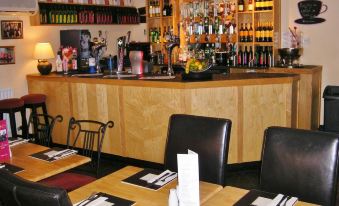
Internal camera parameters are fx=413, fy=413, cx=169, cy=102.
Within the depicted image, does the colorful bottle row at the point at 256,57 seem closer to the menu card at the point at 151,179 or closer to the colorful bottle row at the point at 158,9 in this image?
the colorful bottle row at the point at 158,9

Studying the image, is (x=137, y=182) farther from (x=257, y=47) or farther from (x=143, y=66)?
(x=257, y=47)

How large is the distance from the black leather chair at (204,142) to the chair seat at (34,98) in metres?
3.26

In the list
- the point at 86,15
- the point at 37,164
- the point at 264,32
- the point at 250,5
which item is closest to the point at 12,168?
the point at 37,164

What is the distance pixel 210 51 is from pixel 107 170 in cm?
327

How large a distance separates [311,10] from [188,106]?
3.01 m

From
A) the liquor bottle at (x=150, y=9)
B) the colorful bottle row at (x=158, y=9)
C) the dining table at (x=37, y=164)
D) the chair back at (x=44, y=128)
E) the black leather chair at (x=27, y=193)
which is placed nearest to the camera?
the black leather chair at (x=27, y=193)

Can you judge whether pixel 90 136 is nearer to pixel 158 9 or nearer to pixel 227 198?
pixel 227 198

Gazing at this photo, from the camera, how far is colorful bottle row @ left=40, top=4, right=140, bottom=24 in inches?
252

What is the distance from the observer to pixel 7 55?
5957mm

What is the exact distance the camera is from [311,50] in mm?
6453

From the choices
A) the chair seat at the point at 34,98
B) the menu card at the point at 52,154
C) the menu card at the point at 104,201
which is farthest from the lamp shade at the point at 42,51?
the menu card at the point at 104,201

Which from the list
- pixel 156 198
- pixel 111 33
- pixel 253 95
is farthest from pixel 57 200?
pixel 111 33

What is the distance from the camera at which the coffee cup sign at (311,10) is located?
6203mm

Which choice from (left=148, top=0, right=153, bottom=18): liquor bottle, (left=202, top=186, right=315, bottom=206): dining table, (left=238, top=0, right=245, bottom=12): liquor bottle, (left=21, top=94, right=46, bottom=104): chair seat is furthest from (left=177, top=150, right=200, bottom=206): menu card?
(left=148, top=0, right=153, bottom=18): liquor bottle
